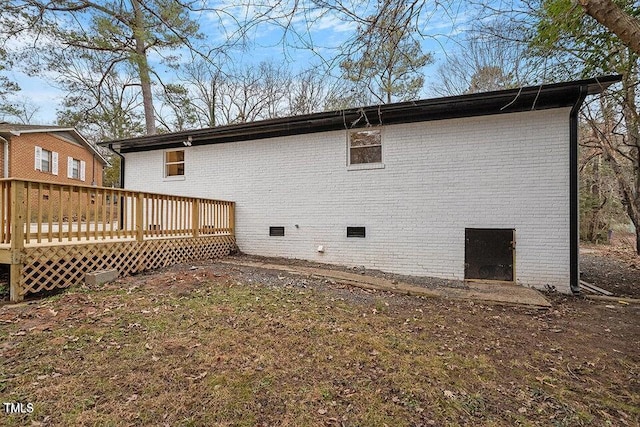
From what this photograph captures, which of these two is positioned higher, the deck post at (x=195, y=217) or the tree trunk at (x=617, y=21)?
the tree trunk at (x=617, y=21)

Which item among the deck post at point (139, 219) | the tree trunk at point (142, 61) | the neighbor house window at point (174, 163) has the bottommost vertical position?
the deck post at point (139, 219)

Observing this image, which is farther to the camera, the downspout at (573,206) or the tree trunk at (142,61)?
the tree trunk at (142,61)

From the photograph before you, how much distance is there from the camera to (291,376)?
261 centimetres

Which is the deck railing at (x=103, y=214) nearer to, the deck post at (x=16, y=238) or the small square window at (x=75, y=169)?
the deck post at (x=16, y=238)

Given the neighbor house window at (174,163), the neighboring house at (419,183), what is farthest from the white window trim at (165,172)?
the neighboring house at (419,183)

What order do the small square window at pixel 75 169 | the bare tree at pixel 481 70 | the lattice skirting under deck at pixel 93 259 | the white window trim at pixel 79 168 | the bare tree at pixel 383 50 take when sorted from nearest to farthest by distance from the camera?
the bare tree at pixel 383 50 < the lattice skirting under deck at pixel 93 259 < the bare tree at pixel 481 70 < the white window trim at pixel 79 168 < the small square window at pixel 75 169

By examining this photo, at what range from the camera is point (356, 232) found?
768 cm

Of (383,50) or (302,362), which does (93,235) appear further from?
(383,50)

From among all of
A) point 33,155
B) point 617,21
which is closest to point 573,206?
point 617,21

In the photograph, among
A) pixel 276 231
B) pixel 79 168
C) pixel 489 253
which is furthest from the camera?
pixel 79 168

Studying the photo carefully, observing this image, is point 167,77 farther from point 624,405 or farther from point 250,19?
point 624,405

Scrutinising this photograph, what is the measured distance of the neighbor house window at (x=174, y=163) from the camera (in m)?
9.75

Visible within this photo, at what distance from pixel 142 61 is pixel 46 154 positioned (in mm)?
11210

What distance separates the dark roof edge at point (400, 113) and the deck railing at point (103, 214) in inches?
88.0
